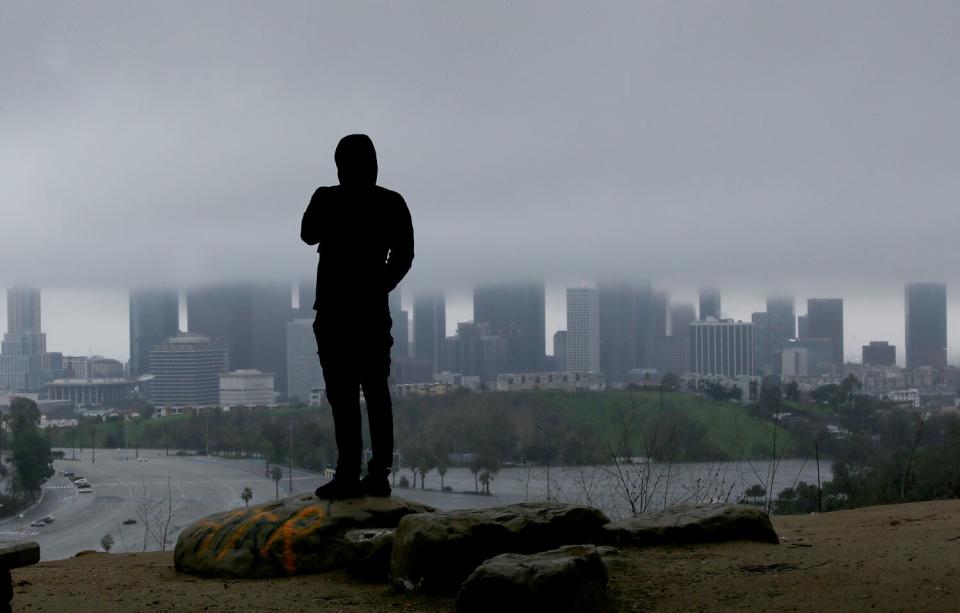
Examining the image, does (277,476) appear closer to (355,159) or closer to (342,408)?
(342,408)

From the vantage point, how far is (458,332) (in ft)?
147

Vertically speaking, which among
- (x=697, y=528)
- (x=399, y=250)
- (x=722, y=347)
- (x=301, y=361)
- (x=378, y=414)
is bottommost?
(x=697, y=528)

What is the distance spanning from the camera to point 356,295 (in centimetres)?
686

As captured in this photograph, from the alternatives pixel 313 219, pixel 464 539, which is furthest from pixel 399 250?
pixel 464 539

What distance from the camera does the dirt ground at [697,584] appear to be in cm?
449

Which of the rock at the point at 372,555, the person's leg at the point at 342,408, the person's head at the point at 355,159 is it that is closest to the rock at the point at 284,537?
the rock at the point at 372,555

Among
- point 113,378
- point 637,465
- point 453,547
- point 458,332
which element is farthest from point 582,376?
point 453,547

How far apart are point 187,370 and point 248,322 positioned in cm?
401

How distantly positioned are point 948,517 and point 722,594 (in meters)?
4.28

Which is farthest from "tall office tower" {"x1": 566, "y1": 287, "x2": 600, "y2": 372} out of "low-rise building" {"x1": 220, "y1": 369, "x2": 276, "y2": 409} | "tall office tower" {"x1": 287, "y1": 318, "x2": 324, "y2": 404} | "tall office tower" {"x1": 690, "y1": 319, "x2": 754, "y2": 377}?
"low-rise building" {"x1": 220, "y1": 369, "x2": 276, "y2": 409}

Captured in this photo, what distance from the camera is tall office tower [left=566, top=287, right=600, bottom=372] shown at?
43719mm

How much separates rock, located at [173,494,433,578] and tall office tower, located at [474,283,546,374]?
123ft

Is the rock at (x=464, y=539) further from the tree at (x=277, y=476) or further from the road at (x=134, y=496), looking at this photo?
the tree at (x=277, y=476)

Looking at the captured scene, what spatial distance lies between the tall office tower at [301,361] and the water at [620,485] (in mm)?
19220
